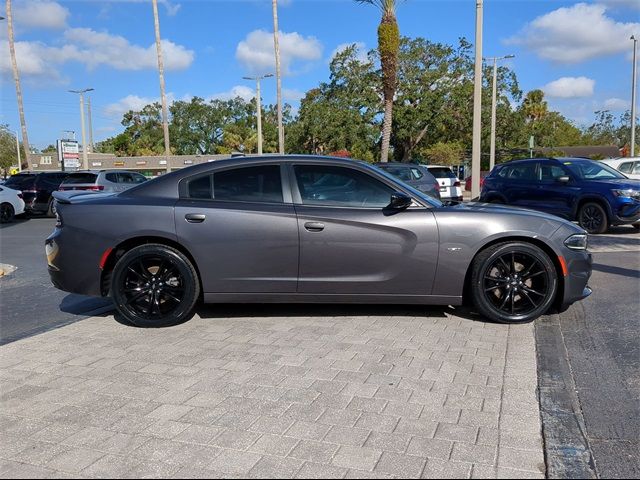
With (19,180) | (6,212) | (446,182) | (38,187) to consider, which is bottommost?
(6,212)

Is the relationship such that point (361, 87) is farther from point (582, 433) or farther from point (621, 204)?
point (582, 433)

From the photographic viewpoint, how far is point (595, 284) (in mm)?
6902

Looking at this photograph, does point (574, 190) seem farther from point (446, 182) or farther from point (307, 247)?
point (307, 247)

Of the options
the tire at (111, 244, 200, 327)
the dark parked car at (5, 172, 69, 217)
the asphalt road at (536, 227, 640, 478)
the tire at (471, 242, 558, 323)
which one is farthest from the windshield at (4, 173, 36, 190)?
the asphalt road at (536, 227, 640, 478)

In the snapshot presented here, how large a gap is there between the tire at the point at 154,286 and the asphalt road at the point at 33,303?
902mm

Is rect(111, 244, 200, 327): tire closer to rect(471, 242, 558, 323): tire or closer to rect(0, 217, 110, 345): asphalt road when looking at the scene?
rect(0, 217, 110, 345): asphalt road

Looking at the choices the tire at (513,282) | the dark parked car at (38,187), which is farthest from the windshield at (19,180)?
the tire at (513,282)

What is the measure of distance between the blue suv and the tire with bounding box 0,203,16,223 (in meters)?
15.1

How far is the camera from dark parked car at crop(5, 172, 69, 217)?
63.7ft

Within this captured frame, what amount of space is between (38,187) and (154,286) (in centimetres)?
1695

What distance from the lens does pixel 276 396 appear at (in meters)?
3.58

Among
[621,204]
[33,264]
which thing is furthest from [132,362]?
[621,204]

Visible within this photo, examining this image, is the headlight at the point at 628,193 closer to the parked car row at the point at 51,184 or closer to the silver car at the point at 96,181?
the silver car at the point at 96,181

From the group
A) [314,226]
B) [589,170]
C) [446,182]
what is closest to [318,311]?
[314,226]
